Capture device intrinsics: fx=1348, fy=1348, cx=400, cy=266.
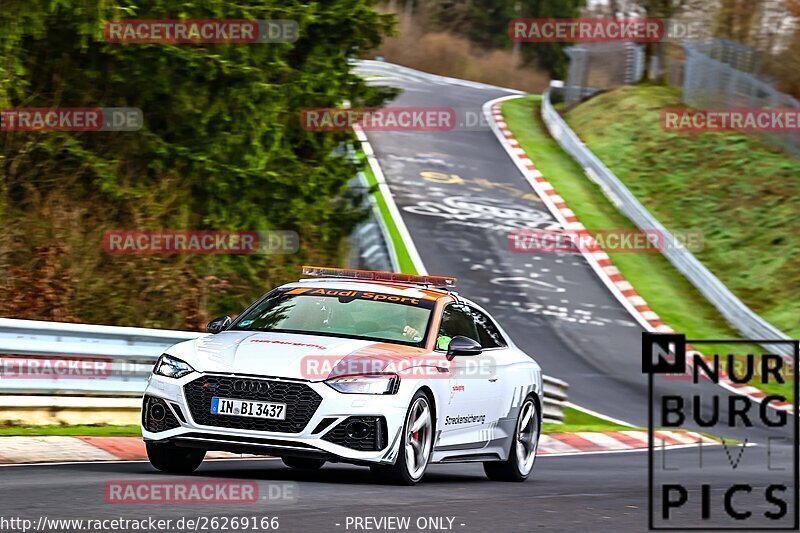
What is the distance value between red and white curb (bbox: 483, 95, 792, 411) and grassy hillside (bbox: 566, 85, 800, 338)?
85.6 inches

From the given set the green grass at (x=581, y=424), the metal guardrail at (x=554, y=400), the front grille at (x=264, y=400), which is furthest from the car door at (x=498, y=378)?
the metal guardrail at (x=554, y=400)

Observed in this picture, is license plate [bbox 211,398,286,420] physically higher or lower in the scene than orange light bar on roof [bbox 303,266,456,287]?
lower

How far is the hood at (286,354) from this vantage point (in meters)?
8.95

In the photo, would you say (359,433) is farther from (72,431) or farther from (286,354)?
(72,431)

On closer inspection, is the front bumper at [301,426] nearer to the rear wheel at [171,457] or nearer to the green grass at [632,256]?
the rear wheel at [171,457]

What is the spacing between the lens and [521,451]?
11.6 metres

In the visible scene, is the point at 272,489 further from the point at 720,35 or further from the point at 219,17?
the point at 720,35

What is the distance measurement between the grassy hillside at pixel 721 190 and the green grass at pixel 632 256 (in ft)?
1.25

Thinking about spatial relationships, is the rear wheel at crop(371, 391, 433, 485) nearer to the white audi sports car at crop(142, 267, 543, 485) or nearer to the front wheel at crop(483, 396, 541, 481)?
the white audi sports car at crop(142, 267, 543, 485)

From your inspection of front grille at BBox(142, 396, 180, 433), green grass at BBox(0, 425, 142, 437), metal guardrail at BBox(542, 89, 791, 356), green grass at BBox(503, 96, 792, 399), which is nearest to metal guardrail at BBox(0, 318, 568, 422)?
green grass at BBox(0, 425, 142, 437)

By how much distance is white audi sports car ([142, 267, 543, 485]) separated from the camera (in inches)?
350

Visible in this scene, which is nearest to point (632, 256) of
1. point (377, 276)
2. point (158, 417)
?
point (377, 276)

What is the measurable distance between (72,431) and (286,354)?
388 centimetres

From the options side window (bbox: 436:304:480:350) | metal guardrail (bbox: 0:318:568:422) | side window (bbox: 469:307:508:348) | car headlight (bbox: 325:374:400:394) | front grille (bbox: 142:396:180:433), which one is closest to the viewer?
car headlight (bbox: 325:374:400:394)
